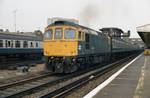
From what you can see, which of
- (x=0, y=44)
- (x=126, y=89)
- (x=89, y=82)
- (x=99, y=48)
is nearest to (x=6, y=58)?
(x=0, y=44)

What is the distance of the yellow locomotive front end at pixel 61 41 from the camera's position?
58.7 ft

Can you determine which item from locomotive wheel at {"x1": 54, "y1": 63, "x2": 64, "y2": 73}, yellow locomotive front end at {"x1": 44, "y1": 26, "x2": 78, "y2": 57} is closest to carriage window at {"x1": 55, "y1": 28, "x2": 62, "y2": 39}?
yellow locomotive front end at {"x1": 44, "y1": 26, "x2": 78, "y2": 57}

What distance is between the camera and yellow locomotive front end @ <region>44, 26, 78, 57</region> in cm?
1789

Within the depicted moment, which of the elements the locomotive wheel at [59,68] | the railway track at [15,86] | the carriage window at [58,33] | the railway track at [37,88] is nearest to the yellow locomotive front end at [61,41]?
the carriage window at [58,33]

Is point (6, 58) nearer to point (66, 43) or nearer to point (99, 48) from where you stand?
point (99, 48)

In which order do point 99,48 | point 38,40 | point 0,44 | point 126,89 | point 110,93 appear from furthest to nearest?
point 38,40, point 0,44, point 99,48, point 126,89, point 110,93

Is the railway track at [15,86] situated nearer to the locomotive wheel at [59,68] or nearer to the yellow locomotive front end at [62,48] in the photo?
the locomotive wheel at [59,68]

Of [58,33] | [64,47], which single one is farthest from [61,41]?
[58,33]

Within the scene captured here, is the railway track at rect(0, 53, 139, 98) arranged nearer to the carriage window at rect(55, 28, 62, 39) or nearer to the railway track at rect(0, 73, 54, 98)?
the railway track at rect(0, 73, 54, 98)

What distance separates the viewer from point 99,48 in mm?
24922

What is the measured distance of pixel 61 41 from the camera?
18.1 metres

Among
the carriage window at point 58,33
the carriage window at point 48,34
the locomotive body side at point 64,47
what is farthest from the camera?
the carriage window at point 48,34

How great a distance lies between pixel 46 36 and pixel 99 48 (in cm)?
711

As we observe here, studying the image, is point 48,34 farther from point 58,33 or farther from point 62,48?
point 62,48
